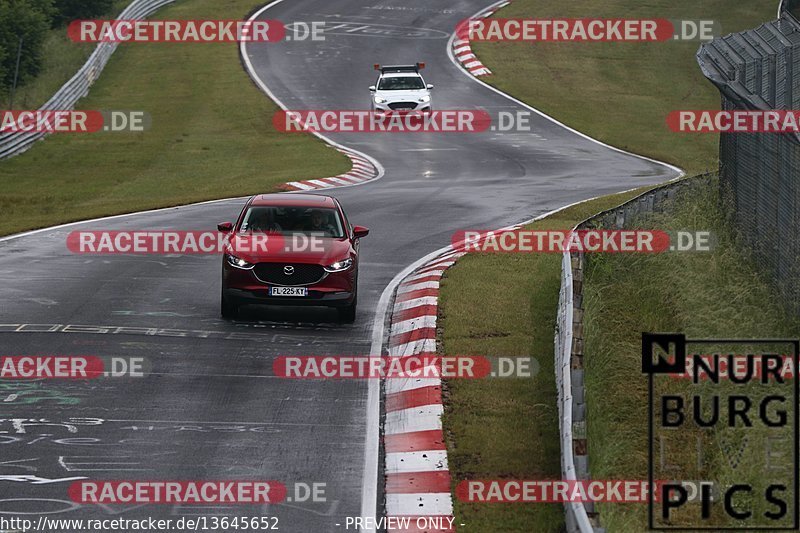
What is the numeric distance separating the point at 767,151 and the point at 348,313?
17.6 ft

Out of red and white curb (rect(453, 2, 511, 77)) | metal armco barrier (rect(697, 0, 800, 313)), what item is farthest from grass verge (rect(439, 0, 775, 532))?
red and white curb (rect(453, 2, 511, 77))

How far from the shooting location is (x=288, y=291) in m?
16.0

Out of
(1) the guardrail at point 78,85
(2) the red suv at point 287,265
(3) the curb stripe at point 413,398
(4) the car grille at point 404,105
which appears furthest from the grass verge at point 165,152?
(3) the curb stripe at point 413,398

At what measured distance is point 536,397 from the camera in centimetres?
1279

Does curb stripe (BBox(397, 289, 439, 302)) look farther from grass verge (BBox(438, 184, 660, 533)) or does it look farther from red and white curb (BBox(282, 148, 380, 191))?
red and white curb (BBox(282, 148, 380, 191))

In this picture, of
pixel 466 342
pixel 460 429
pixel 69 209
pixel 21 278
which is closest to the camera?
pixel 460 429

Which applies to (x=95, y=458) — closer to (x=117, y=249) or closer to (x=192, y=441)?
(x=192, y=441)

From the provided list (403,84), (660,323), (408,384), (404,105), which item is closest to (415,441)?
(408,384)

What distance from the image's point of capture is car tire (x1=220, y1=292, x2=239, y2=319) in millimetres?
16141

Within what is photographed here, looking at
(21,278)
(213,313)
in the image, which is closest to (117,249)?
(21,278)

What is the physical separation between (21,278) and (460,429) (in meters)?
9.15

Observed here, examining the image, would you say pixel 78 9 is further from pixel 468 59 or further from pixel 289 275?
pixel 289 275

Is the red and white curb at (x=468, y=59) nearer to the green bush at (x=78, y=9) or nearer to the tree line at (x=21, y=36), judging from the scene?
the green bush at (x=78, y=9)

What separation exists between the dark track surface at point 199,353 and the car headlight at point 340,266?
721 millimetres
